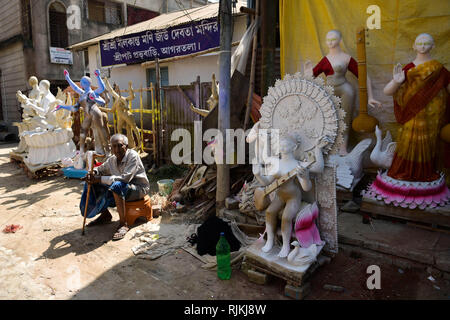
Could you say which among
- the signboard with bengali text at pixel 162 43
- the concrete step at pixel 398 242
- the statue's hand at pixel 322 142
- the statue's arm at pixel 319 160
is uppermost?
the signboard with bengali text at pixel 162 43

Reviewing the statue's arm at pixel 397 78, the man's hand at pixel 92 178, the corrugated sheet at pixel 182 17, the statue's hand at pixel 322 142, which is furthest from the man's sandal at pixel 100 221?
the corrugated sheet at pixel 182 17

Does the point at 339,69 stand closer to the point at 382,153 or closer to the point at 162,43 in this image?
the point at 382,153

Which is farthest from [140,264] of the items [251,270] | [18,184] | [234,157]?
[18,184]

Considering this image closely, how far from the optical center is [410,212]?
13.8ft

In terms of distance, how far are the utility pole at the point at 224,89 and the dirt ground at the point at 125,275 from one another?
51.4 inches

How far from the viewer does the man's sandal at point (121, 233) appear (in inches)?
187

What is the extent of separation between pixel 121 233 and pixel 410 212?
4.15 meters

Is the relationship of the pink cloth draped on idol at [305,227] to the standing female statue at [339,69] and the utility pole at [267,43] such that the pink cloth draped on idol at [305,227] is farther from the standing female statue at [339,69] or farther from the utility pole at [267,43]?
the utility pole at [267,43]

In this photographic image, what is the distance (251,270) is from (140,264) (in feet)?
4.85

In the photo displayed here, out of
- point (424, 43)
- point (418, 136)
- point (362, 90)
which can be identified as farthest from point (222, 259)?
point (424, 43)

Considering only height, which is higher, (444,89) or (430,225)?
(444,89)

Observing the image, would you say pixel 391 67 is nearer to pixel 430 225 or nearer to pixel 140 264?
pixel 430 225
